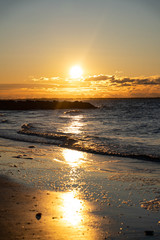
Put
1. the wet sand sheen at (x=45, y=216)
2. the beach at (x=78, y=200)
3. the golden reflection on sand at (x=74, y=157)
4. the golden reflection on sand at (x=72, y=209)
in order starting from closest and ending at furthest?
the wet sand sheen at (x=45, y=216), the beach at (x=78, y=200), the golden reflection on sand at (x=72, y=209), the golden reflection on sand at (x=74, y=157)

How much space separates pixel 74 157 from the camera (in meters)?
12.3

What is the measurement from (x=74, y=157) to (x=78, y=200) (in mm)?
5976

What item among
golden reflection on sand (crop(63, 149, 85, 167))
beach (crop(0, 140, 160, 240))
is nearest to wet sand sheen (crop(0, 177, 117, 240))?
beach (crop(0, 140, 160, 240))

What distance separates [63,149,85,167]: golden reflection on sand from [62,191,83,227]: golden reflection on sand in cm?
380

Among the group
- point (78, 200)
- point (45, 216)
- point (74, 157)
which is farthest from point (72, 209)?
point (74, 157)

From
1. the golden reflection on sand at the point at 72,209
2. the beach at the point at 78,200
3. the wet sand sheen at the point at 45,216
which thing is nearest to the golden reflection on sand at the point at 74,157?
the beach at the point at 78,200

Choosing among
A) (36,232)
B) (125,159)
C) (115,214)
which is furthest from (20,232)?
(125,159)

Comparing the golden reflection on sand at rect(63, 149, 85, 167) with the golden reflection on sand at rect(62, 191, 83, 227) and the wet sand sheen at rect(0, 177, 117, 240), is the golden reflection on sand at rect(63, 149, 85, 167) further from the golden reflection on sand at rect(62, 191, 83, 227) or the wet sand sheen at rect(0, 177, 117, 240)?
the wet sand sheen at rect(0, 177, 117, 240)

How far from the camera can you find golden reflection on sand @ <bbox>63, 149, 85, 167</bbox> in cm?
1081

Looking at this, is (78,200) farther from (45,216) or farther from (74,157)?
(74,157)

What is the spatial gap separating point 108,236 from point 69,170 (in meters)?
4.97

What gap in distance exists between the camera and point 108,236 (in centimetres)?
452

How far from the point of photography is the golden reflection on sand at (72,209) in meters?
5.13

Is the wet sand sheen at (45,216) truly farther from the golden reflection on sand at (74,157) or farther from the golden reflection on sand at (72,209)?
the golden reflection on sand at (74,157)
